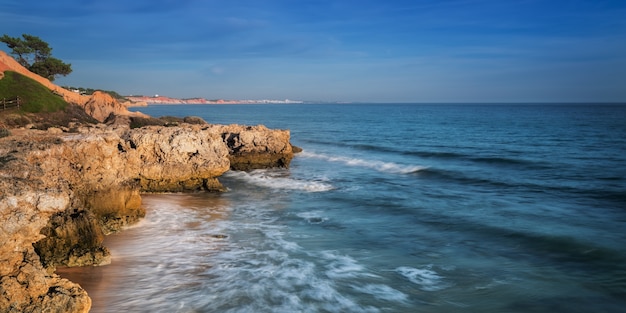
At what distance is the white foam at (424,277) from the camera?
8930 millimetres

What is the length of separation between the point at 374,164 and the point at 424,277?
18.4 m

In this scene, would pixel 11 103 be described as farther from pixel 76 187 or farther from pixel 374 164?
pixel 76 187

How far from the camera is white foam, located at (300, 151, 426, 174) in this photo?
2542cm

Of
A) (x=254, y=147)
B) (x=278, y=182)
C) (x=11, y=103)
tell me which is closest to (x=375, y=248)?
(x=278, y=182)

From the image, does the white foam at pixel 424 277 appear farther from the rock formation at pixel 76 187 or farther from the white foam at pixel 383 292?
the rock formation at pixel 76 187

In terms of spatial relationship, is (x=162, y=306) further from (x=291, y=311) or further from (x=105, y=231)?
(x=105, y=231)

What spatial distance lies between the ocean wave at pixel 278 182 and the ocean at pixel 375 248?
0.32 feet

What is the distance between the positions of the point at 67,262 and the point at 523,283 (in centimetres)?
940

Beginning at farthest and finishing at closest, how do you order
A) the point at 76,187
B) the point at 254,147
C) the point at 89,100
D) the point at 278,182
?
the point at 89,100, the point at 254,147, the point at 278,182, the point at 76,187

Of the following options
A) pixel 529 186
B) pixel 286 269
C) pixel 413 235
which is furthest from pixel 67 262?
A: pixel 529 186

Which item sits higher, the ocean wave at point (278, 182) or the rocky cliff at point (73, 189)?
the rocky cliff at point (73, 189)

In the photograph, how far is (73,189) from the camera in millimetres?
10914

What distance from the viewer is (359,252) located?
10914mm

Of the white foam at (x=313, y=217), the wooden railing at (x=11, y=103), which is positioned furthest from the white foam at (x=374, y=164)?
the wooden railing at (x=11, y=103)
